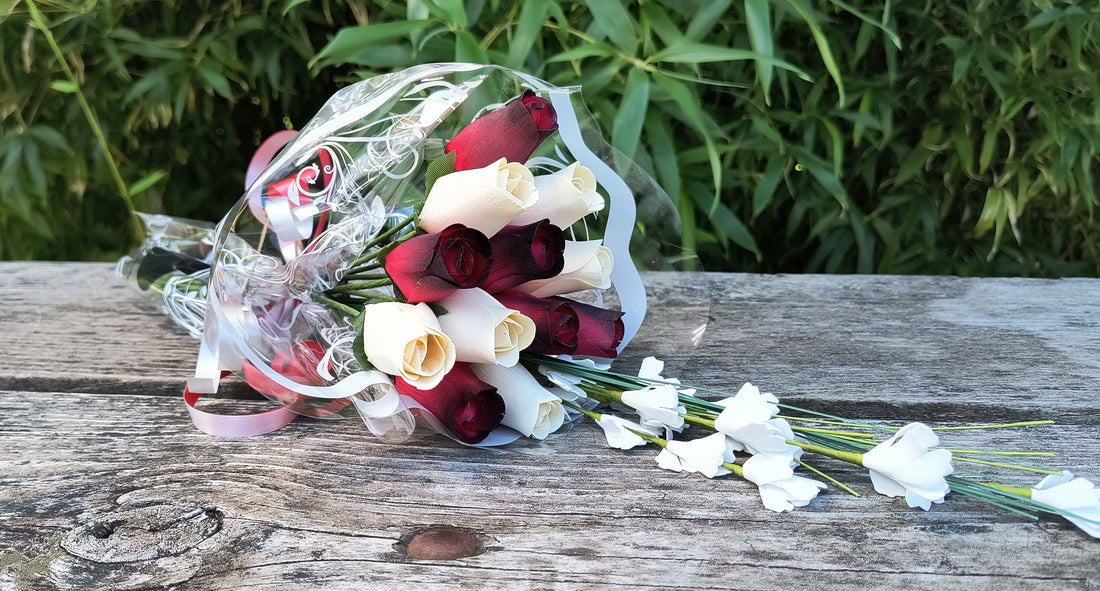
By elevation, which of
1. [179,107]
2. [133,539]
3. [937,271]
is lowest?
[937,271]

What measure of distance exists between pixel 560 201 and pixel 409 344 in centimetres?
16

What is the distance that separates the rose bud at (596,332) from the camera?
63 cm

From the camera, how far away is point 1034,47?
1239 millimetres

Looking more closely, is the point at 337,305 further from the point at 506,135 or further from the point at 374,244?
the point at 506,135

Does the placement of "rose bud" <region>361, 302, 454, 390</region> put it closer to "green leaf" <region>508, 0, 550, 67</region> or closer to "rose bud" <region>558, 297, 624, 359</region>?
"rose bud" <region>558, 297, 624, 359</region>

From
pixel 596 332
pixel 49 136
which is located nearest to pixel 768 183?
pixel 596 332

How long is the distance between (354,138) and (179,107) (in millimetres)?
805

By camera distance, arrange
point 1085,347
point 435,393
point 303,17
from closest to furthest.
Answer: point 435,393 < point 1085,347 < point 303,17

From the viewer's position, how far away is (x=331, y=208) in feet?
2.10

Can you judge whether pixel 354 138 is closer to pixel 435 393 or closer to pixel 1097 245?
pixel 435 393

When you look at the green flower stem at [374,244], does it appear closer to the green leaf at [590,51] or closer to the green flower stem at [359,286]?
the green flower stem at [359,286]

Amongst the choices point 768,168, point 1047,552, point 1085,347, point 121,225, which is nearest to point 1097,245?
point 768,168

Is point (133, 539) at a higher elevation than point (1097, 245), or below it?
higher

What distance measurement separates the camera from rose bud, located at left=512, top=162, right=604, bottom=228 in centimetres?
59
